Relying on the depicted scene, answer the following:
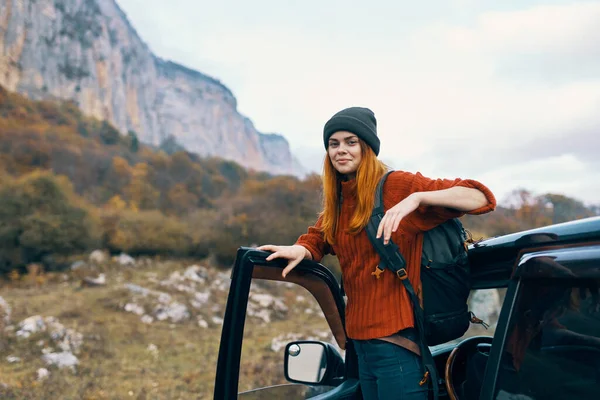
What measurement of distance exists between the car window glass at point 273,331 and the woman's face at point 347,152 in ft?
11.4

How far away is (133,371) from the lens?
8.12 metres

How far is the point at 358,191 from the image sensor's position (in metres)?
1.68

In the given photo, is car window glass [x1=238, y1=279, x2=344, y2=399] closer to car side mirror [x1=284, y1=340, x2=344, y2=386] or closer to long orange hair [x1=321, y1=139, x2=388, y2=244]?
car side mirror [x1=284, y1=340, x2=344, y2=386]

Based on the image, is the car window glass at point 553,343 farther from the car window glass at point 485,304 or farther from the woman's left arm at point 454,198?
the car window glass at point 485,304

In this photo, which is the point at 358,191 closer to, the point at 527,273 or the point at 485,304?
the point at 527,273

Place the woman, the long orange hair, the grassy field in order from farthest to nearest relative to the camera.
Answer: the grassy field
the long orange hair
the woman

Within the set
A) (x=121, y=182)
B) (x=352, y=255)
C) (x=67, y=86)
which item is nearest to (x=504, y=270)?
(x=352, y=255)

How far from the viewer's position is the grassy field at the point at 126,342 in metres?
6.97

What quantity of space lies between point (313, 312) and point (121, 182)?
2431 centimetres

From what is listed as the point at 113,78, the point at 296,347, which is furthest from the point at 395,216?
the point at 113,78

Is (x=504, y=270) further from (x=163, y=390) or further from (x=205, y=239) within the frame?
(x=205, y=239)

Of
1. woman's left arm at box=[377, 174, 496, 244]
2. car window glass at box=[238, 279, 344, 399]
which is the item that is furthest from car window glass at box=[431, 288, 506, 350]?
woman's left arm at box=[377, 174, 496, 244]

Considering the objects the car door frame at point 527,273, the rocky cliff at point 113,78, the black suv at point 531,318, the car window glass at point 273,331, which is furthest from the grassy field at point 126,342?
the rocky cliff at point 113,78

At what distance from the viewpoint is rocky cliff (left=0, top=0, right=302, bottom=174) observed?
62.8 m
